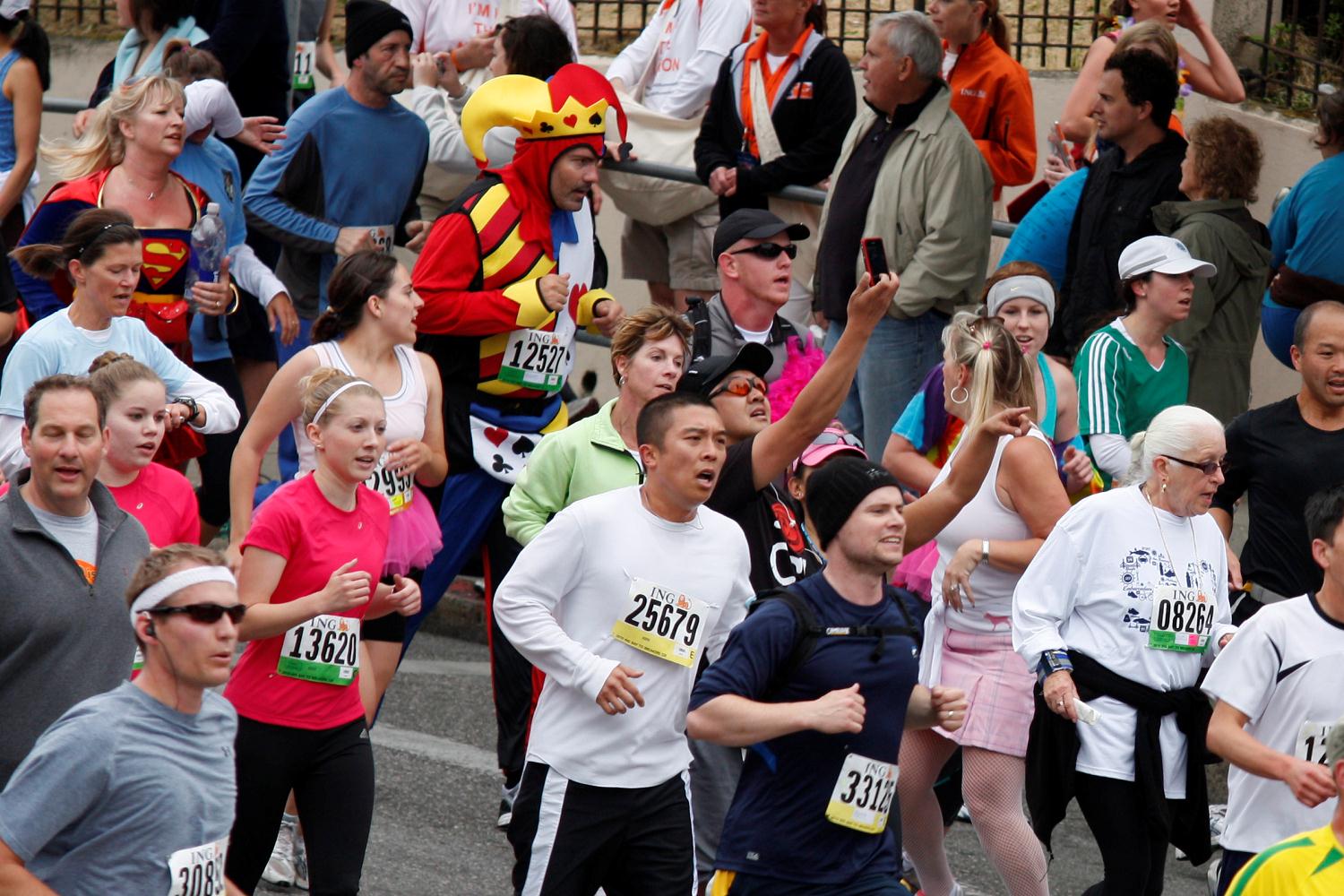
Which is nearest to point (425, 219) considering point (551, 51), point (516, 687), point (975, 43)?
point (551, 51)

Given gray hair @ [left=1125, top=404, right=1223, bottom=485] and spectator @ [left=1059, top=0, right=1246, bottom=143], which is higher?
spectator @ [left=1059, top=0, right=1246, bottom=143]

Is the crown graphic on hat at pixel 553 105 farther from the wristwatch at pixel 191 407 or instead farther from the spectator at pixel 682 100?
the spectator at pixel 682 100

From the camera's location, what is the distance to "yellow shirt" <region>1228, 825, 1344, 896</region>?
162 inches

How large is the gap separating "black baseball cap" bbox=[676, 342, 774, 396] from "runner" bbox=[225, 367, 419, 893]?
98 cm

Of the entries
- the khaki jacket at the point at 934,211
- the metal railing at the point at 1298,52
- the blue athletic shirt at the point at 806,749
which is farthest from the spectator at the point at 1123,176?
the blue athletic shirt at the point at 806,749

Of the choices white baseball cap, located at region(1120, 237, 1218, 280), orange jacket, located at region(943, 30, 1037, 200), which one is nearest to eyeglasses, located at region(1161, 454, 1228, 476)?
white baseball cap, located at region(1120, 237, 1218, 280)

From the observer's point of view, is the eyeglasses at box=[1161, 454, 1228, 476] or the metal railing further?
the metal railing

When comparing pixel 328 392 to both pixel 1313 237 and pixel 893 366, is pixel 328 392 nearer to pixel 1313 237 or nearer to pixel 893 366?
pixel 893 366

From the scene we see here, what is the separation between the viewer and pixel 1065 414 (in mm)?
7051

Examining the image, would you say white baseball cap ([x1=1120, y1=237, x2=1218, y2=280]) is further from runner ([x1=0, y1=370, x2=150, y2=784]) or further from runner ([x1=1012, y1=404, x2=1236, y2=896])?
runner ([x1=0, y1=370, x2=150, y2=784])

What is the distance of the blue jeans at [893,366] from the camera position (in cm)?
827

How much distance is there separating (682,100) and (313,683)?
196 inches

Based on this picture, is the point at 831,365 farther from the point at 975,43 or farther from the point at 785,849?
the point at 975,43

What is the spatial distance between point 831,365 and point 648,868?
1.46 metres
